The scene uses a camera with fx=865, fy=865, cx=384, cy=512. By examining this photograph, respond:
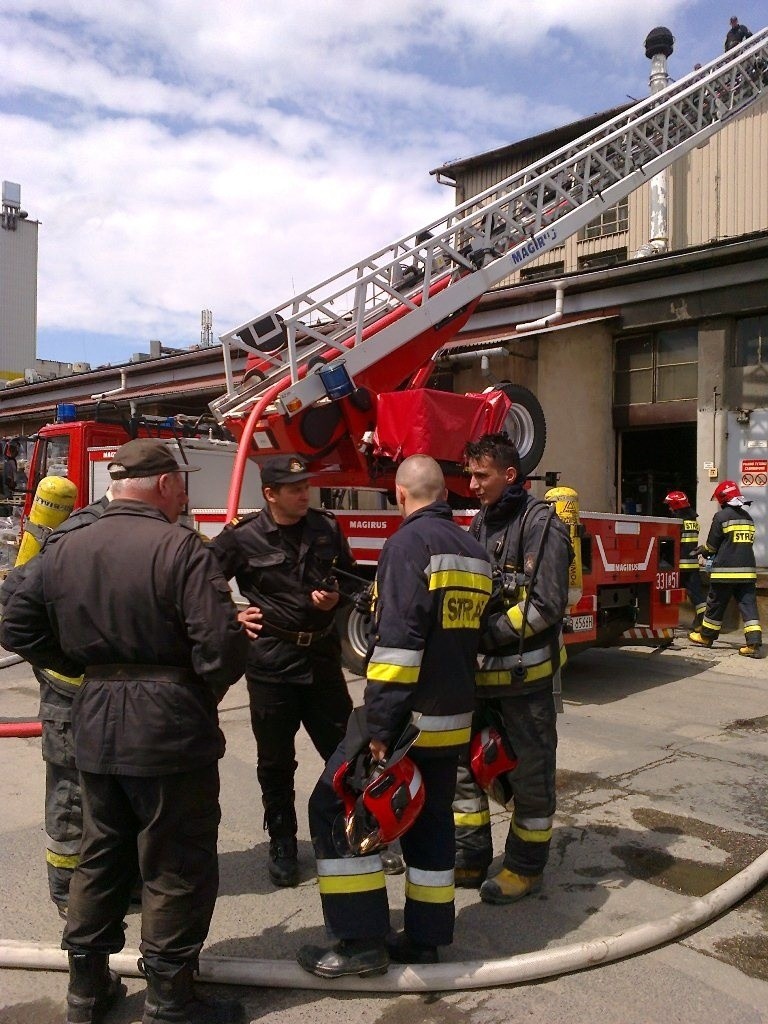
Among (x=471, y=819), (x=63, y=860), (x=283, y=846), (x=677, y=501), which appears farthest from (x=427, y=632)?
(x=677, y=501)

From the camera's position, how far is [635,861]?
381 centimetres

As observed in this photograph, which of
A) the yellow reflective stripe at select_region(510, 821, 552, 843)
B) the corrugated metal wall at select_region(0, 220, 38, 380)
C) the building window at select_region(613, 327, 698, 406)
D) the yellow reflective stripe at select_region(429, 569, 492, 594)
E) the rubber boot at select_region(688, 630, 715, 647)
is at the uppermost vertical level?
the corrugated metal wall at select_region(0, 220, 38, 380)

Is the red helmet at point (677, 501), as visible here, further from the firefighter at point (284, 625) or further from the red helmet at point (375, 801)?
the red helmet at point (375, 801)

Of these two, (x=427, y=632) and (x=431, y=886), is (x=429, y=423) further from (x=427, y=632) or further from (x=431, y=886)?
(x=431, y=886)

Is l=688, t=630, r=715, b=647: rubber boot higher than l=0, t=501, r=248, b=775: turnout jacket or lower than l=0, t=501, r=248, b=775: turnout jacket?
lower

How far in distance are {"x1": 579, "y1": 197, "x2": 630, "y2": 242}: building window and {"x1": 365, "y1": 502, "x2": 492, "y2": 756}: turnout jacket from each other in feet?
54.2

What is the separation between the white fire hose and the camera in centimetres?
278

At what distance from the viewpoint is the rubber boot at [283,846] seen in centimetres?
359

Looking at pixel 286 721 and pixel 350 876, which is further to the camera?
pixel 286 721

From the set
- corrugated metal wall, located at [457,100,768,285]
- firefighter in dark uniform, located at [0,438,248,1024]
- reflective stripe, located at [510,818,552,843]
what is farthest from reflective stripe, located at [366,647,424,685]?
corrugated metal wall, located at [457,100,768,285]

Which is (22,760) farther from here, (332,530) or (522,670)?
(522,670)

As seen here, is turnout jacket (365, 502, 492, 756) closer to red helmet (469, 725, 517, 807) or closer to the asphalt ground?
red helmet (469, 725, 517, 807)

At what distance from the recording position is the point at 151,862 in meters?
2.51

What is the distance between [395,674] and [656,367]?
10548 mm
